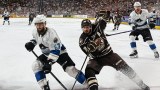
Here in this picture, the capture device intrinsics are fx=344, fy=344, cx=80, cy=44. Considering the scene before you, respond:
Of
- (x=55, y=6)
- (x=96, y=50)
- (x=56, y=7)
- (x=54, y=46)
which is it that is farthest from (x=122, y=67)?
(x=55, y=6)

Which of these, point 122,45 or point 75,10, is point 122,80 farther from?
point 75,10

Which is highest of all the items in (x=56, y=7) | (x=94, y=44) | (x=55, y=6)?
(x=94, y=44)

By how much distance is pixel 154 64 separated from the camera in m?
7.44

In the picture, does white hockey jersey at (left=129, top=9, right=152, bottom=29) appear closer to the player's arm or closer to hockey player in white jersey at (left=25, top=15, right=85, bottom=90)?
hockey player in white jersey at (left=25, top=15, right=85, bottom=90)

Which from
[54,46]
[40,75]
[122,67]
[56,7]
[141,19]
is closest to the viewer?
[54,46]

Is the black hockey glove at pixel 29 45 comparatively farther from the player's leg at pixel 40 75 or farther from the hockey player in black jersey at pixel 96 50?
the hockey player in black jersey at pixel 96 50

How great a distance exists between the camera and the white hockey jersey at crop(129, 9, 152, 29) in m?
8.08

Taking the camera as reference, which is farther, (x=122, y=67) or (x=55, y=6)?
(x=55, y=6)

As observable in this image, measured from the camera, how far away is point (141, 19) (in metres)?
8.09

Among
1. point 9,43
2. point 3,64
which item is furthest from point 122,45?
point 3,64

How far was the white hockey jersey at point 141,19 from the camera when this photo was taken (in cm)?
808

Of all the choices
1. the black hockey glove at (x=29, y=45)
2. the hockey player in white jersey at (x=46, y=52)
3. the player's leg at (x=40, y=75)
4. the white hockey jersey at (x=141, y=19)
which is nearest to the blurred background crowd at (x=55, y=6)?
the white hockey jersey at (x=141, y=19)

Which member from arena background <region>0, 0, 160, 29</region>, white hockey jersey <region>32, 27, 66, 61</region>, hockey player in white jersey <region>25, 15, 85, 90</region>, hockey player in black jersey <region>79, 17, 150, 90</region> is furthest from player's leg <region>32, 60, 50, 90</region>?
arena background <region>0, 0, 160, 29</region>

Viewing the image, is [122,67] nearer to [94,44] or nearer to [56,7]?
[94,44]
